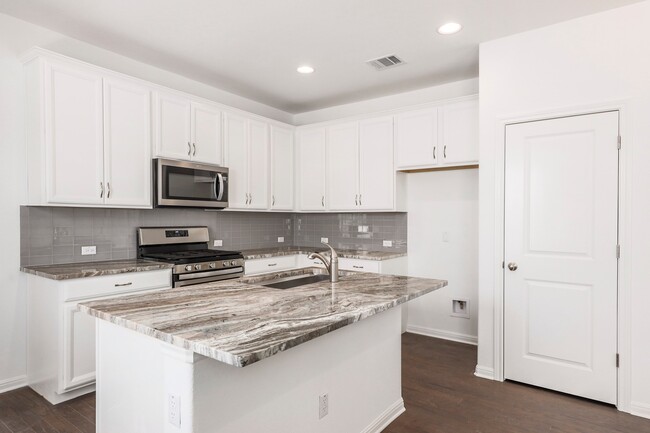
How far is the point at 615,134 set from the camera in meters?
2.69

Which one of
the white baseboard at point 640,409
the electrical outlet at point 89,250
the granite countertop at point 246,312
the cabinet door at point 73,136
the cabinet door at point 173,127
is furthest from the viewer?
the cabinet door at point 173,127

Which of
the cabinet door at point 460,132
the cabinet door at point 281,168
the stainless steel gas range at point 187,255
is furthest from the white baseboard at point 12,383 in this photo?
the cabinet door at point 460,132

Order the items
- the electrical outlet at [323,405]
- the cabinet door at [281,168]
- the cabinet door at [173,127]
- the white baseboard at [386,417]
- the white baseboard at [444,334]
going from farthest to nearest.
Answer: the cabinet door at [281,168]
the white baseboard at [444,334]
the cabinet door at [173,127]
the white baseboard at [386,417]
the electrical outlet at [323,405]

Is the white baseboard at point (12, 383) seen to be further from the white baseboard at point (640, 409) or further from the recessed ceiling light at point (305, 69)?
the white baseboard at point (640, 409)

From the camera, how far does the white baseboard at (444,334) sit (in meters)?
4.07

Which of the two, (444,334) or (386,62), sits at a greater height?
(386,62)

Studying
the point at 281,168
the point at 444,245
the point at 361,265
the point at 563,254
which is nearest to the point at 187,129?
the point at 281,168

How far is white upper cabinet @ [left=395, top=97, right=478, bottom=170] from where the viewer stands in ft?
12.3

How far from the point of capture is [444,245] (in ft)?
14.0

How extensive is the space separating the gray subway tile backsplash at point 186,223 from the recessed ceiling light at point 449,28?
2094mm


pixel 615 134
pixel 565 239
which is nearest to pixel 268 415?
pixel 565 239

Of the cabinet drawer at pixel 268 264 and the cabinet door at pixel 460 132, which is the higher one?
the cabinet door at pixel 460 132

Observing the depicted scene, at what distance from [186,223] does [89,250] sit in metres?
0.98

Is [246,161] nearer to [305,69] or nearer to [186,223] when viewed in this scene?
[186,223]
